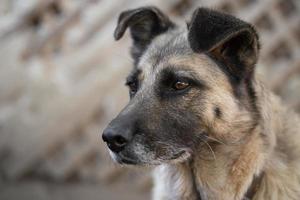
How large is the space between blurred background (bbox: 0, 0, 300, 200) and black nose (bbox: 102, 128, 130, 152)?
270 centimetres

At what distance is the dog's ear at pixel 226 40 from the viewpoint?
357 cm

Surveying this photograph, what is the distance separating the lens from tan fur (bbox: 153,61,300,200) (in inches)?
151

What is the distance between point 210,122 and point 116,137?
1.78 ft

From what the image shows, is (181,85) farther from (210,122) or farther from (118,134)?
(118,134)

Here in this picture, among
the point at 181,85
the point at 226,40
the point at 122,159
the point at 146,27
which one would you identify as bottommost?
the point at 122,159

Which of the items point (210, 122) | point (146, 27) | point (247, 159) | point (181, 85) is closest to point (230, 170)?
point (247, 159)

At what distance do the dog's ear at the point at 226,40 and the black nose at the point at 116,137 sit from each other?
1.98 feet

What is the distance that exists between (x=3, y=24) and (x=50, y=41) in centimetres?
53

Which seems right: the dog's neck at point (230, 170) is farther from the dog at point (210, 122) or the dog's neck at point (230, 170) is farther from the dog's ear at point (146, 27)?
the dog's ear at point (146, 27)

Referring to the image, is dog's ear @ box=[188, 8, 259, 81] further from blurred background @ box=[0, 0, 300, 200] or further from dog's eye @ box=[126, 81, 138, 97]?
blurred background @ box=[0, 0, 300, 200]

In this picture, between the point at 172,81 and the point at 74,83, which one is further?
the point at 74,83

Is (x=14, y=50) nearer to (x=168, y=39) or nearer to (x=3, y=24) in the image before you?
(x=3, y=24)

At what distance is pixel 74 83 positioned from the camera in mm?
6621

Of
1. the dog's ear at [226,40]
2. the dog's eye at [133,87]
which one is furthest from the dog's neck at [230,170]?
the dog's eye at [133,87]
